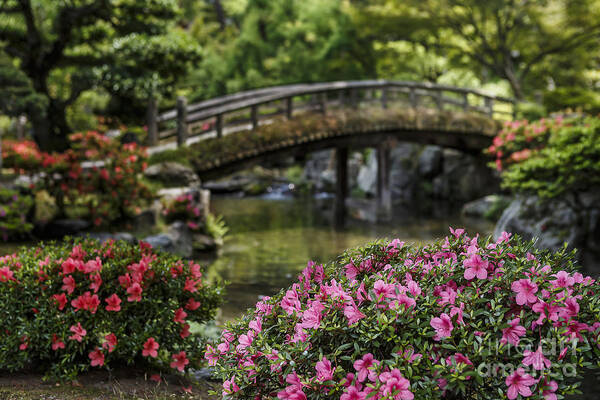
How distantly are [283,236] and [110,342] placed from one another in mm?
10981

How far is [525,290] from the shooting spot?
8.46 ft

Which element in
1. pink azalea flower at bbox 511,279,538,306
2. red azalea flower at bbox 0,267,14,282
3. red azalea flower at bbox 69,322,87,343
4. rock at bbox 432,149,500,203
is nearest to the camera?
pink azalea flower at bbox 511,279,538,306

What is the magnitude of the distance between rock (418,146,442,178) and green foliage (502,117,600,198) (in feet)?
47.0

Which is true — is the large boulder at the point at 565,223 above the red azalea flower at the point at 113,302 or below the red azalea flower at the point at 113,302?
below

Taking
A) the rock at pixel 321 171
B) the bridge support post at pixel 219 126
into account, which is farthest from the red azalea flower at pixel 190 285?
the rock at pixel 321 171

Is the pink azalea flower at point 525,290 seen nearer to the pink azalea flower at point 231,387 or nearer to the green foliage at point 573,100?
the pink azalea flower at point 231,387

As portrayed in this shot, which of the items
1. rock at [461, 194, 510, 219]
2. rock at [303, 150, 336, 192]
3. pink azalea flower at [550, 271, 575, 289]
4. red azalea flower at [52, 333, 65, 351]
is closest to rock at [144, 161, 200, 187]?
red azalea flower at [52, 333, 65, 351]

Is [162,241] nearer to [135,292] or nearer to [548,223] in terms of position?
[135,292]

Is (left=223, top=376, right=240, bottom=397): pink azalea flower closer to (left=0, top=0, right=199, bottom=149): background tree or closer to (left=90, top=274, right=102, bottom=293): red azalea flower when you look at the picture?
(left=90, top=274, right=102, bottom=293): red azalea flower

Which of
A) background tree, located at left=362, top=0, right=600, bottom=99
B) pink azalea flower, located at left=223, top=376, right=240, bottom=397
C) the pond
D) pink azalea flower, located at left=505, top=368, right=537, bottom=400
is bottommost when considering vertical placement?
the pond

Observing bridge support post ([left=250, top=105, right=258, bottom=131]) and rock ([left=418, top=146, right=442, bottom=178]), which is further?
rock ([left=418, top=146, right=442, bottom=178])

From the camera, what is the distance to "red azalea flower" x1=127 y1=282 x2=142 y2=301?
4398mm

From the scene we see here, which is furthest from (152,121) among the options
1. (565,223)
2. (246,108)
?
(565,223)

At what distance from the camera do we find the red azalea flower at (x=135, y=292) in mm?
4398
